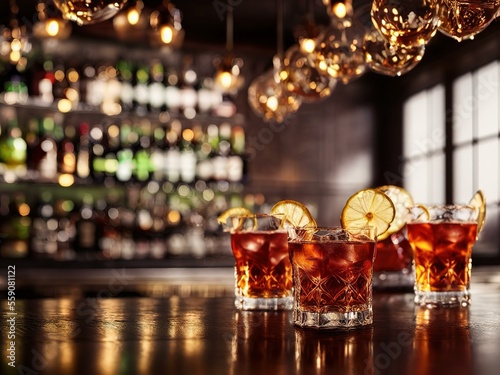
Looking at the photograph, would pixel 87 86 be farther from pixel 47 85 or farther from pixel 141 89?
pixel 141 89

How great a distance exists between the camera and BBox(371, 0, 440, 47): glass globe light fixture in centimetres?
150

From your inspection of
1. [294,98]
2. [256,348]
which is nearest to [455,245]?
[256,348]

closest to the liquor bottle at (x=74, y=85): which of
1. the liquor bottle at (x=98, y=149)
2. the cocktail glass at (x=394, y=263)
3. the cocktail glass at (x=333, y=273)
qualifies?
the liquor bottle at (x=98, y=149)

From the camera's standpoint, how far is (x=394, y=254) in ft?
5.98

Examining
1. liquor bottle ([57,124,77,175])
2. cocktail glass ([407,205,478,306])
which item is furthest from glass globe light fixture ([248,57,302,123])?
liquor bottle ([57,124,77,175])

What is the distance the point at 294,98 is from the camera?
3.13m

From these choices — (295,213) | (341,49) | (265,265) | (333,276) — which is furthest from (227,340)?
(341,49)

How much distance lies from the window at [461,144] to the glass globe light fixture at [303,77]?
7.33 ft

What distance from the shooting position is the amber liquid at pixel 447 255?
1524mm

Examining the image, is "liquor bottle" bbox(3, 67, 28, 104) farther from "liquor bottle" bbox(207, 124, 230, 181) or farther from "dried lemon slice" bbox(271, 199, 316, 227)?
"dried lemon slice" bbox(271, 199, 316, 227)

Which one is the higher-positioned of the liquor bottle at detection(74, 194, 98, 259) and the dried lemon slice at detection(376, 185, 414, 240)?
the dried lemon slice at detection(376, 185, 414, 240)

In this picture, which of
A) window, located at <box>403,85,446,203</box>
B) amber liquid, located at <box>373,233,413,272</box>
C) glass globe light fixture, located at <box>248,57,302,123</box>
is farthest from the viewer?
window, located at <box>403,85,446,203</box>

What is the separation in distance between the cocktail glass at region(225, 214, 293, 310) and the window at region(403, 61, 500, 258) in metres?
3.41

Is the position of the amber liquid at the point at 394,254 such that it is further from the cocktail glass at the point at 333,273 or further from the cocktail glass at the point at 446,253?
the cocktail glass at the point at 333,273
